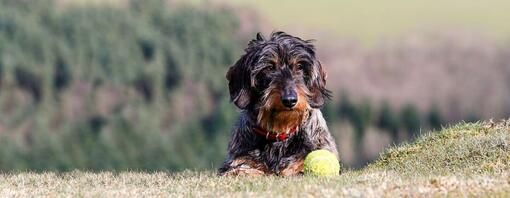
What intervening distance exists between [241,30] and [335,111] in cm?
1797

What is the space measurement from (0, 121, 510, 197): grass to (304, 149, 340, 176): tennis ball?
0.78 ft

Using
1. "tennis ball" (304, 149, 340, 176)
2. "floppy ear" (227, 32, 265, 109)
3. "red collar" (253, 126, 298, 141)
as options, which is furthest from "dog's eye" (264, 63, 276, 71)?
"tennis ball" (304, 149, 340, 176)

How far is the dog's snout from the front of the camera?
10.5m

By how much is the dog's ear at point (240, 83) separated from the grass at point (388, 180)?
862 millimetres

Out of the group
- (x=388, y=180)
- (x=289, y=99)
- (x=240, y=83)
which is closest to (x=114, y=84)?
(x=240, y=83)

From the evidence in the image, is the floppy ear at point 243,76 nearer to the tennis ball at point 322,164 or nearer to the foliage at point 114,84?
the tennis ball at point 322,164

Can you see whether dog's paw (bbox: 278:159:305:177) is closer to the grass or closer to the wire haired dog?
the wire haired dog

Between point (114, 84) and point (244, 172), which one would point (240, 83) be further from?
point (114, 84)

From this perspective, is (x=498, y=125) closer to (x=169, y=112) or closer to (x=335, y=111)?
(x=335, y=111)

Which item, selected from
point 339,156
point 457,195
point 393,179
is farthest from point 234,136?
point 457,195

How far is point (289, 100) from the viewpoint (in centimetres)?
1055

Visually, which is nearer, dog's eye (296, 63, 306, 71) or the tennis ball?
the tennis ball

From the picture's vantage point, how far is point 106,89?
86.9 meters

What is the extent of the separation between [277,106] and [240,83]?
36.0 inches
